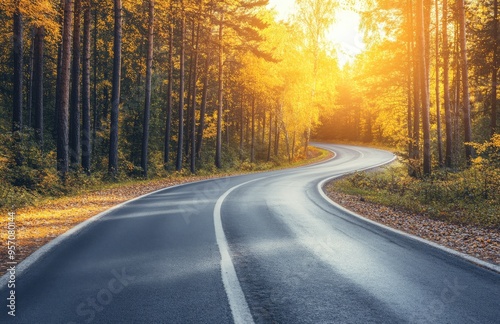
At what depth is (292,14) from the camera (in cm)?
3828

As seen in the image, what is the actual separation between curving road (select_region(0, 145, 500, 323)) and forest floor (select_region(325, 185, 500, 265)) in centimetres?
74

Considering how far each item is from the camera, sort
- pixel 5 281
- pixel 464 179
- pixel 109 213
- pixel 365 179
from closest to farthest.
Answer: pixel 5 281 → pixel 109 213 → pixel 464 179 → pixel 365 179

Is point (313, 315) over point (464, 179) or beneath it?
beneath

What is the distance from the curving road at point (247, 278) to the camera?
11.4 feet

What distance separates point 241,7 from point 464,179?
20.7 meters

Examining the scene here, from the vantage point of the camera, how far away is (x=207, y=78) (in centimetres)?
2773

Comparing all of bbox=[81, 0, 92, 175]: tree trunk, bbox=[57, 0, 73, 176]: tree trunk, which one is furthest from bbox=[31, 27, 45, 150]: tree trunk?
bbox=[57, 0, 73, 176]: tree trunk

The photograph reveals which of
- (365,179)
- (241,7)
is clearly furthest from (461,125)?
(241,7)

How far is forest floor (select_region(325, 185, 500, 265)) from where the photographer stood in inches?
253

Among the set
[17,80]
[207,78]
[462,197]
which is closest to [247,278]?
[462,197]

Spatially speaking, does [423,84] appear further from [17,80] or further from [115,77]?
[17,80]

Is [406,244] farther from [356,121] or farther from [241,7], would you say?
[356,121]

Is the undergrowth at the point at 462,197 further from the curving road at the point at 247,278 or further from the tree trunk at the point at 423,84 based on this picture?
the curving road at the point at 247,278

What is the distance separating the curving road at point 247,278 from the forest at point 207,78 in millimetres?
6440
